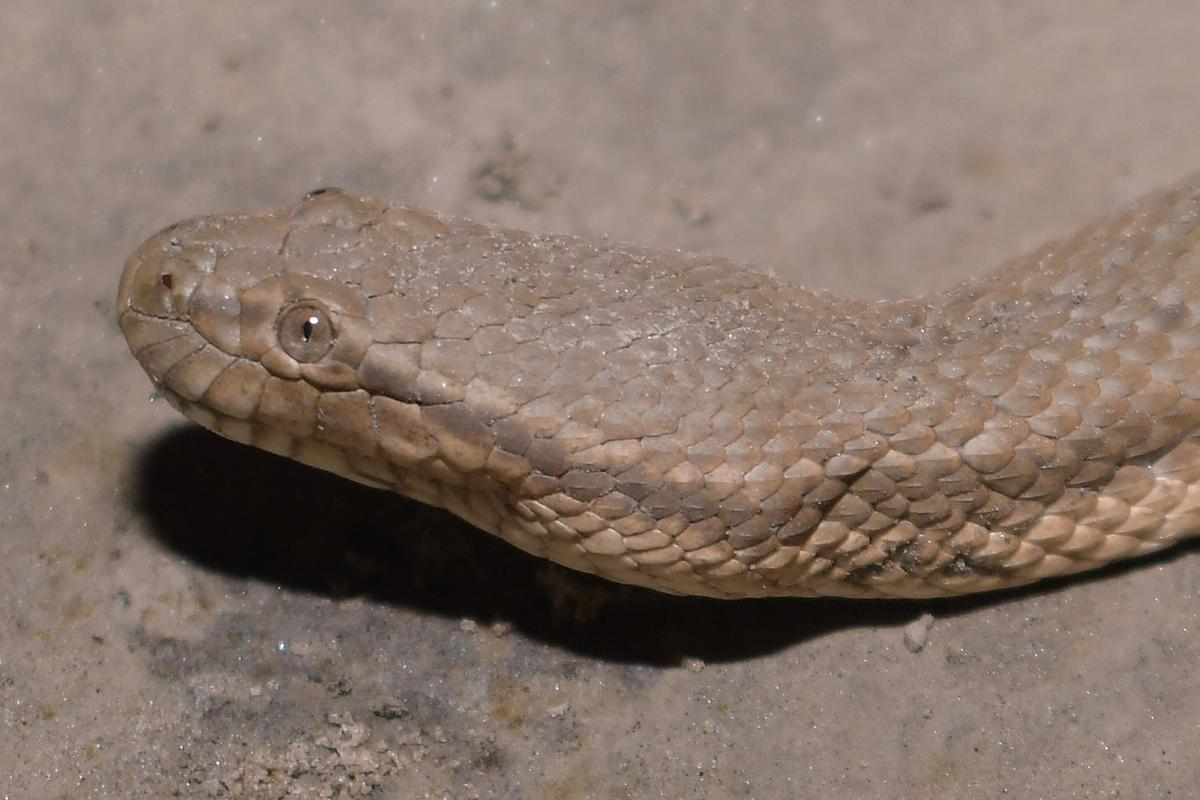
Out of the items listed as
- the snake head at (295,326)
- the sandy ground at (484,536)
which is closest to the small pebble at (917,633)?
the sandy ground at (484,536)

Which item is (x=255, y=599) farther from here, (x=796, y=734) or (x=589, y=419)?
(x=796, y=734)

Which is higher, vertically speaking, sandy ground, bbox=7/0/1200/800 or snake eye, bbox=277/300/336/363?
snake eye, bbox=277/300/336/363

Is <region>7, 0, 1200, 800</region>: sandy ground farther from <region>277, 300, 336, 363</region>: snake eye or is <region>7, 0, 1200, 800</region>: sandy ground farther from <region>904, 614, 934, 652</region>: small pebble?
<region>277, 300, 336, 363</region>: snake eye

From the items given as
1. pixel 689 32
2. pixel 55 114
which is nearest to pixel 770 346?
pixel 689 32

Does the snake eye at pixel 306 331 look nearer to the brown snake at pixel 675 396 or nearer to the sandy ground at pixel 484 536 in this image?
the brown snake at pixel 675 396

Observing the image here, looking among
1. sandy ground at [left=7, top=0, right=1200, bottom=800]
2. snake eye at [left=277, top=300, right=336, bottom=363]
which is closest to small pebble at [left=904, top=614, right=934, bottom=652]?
sandy ground at [left=7, top=0, right=1200, bottom=800]
